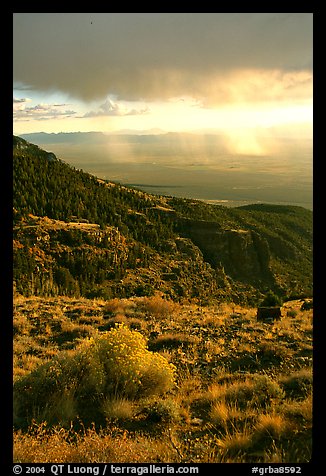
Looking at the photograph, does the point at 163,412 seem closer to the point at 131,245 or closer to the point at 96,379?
the point at 96,379

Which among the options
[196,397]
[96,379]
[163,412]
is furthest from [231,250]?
[163,412]

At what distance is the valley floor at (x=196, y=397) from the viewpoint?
3.93m

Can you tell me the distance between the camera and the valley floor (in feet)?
12.9

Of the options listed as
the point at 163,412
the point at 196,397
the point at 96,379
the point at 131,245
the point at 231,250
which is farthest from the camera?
the point at 231,250

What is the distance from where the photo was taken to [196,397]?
18.7 ft

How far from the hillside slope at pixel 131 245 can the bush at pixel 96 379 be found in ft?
47.0

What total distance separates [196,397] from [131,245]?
36.5 metres

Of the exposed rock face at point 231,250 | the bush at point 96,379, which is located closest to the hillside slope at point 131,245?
the exposed rock face at point 231,250

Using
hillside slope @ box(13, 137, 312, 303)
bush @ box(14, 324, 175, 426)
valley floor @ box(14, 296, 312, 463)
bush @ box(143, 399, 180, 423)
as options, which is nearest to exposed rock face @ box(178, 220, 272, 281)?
hillside slope @ box(13, 137, 312, 303)

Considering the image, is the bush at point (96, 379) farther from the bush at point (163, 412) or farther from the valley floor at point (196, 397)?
the bush at point (163, 412)
